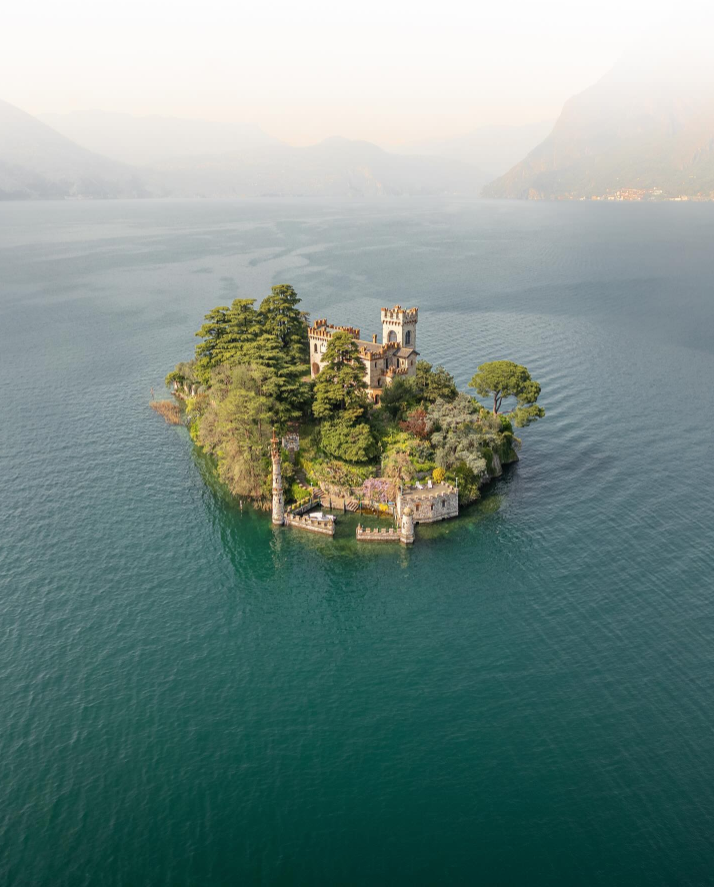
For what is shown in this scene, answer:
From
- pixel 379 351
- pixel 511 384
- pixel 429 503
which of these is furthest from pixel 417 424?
pixel 511 384

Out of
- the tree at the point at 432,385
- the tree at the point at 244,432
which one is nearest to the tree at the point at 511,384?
the tree at the point at 432,385

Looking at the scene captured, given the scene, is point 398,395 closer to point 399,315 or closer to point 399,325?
point 399,325

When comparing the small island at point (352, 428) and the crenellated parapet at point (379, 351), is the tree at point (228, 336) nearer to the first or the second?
the small island at point (352, 428)

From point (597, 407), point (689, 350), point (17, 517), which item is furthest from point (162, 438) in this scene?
point (689, 350)

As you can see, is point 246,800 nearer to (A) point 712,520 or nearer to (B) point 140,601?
(B) point 140,601

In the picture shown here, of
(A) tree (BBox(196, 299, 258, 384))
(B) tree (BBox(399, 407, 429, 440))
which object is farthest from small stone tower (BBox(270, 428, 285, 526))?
(A) tree (BBox(196, 299, 258, 384))
